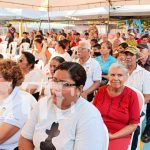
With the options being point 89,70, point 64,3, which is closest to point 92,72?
point 89,70

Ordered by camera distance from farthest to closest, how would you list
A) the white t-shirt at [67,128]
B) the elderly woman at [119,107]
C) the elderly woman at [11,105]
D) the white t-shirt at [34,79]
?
the white t-shirt at [34,79] < the elderly woman at [119,107] < the elderly woman at [11,105] < the white t-shirt at [67,128]

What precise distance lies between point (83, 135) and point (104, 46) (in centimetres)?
356

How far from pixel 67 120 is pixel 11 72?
74cm

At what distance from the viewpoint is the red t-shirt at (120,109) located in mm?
2516

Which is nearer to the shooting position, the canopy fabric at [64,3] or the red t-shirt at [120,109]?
the red t-shirt at [120,109]

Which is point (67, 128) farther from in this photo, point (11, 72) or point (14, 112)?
point (11, 72)

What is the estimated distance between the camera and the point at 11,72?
2219mm

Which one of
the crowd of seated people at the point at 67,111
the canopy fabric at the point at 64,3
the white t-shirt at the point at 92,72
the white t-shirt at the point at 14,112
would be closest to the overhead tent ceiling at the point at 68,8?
the canopy fabric at the point at 64,3

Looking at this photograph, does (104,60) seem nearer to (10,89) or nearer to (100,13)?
(10,89)

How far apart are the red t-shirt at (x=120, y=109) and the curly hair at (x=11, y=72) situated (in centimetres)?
79

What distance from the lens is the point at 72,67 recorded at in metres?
1.70

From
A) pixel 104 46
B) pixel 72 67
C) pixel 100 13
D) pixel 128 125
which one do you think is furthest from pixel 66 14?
pixel 72 67

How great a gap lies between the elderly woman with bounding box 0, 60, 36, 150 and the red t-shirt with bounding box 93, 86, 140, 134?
0.70m

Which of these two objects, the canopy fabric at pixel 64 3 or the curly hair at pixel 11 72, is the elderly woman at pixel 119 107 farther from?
the canopy fabric at pixel 64 3
